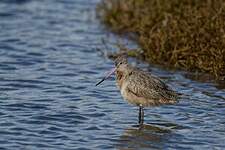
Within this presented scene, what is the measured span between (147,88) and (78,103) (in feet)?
4.14

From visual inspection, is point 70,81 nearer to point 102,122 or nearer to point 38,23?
point 102,122

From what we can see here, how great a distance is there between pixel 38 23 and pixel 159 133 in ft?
22.1

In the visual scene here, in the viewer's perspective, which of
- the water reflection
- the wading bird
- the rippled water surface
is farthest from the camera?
the wading bird

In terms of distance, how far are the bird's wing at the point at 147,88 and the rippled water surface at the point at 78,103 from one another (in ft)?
1.11

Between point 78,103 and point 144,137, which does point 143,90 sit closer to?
point 144,137

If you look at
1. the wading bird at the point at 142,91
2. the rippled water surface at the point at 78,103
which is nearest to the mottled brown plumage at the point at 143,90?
the wading bird at the point at 142,91

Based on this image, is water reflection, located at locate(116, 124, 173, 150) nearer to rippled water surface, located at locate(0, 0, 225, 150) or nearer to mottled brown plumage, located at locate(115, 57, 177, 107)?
rippled water surface, located at locate(0, 0, 225, 150)

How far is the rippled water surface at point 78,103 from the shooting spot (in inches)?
313

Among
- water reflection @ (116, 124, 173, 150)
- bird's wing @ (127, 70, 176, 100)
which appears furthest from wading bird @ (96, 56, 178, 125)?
water reflection @ (116, 124, 173, 150)

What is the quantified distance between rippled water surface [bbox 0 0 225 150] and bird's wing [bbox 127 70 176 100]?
0.34 m

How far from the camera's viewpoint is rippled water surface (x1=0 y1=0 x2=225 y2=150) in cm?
795

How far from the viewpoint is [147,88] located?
855cm

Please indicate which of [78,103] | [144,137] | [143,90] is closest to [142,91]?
[143,90]

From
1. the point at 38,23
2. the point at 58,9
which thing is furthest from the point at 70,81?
the point at 58,9
